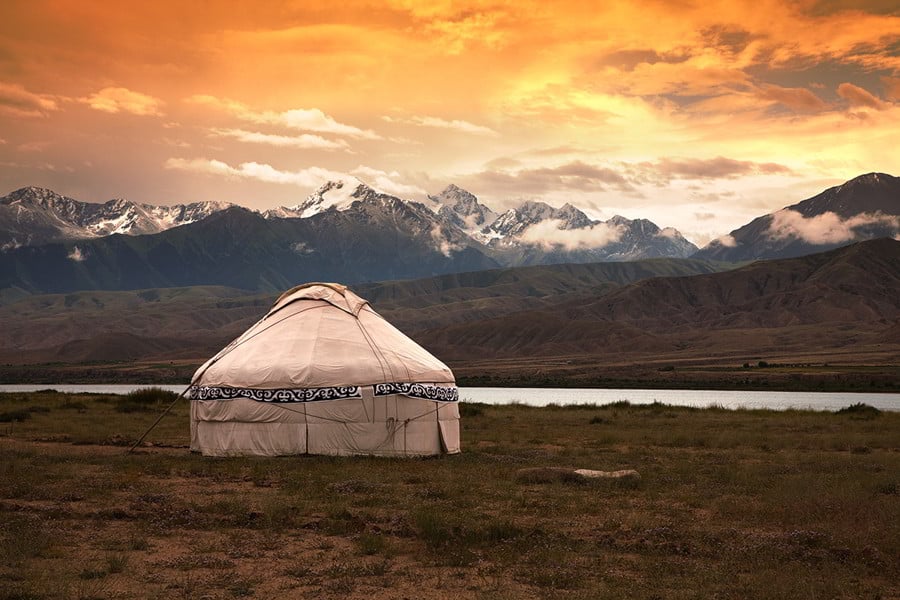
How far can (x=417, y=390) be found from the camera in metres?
20.5

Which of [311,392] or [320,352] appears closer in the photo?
[311,392]

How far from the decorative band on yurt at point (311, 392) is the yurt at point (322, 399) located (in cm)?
2

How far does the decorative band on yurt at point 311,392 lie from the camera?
19969 millimetres

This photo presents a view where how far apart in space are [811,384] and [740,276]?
11968 centimetres

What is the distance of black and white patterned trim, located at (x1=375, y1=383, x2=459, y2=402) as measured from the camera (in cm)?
2020

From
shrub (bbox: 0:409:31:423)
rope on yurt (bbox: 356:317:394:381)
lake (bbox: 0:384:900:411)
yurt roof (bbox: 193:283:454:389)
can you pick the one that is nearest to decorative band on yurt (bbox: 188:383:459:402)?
yurt roof (bbox: 193:283:454:389)

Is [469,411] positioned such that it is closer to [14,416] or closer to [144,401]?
[144,401]

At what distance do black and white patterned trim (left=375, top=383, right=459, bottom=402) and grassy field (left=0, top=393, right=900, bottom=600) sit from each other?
1327 mm

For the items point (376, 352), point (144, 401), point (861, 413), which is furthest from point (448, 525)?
point (861, 413)

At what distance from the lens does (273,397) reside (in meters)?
20.0

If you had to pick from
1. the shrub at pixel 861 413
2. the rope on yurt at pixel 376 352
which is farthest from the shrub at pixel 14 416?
the shrub at pixel 861 413

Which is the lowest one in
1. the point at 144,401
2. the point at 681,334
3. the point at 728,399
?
the point at 728,399

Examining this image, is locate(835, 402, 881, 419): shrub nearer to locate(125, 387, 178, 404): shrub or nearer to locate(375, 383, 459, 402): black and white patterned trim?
locate(375, 383, 459, 402): black and white patterned trim

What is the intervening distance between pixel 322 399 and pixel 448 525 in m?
8.11
